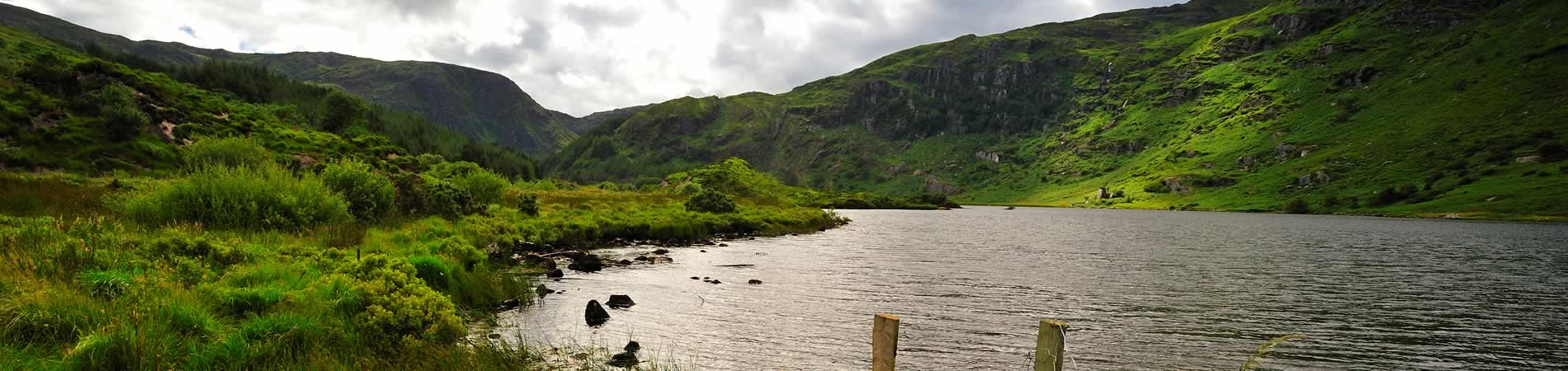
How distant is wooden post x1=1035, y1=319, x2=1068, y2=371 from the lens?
7.44 meters

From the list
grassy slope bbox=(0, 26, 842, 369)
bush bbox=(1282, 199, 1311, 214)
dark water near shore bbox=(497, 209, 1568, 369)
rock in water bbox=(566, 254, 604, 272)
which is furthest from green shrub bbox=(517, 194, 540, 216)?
bush bbox=(1282, 199, 1311, 214)

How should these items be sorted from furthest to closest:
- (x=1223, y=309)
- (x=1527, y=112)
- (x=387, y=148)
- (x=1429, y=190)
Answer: (x=1527, y=112)
(x=1429, y=190)
(x=387, y=148)
(x=1223, y=309)

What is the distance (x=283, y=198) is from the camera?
2597cm

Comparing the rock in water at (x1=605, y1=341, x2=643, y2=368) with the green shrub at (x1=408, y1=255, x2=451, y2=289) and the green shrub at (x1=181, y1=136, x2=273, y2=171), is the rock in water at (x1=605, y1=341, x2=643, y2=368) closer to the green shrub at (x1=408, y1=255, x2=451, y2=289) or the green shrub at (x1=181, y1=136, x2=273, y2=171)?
the green shrub at (x1=408, y1=255, x2=451, y2=289)

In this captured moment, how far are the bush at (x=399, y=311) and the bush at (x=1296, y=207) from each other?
221 m

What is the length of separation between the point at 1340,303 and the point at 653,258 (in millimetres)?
38334

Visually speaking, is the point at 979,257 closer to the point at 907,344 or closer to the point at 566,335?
the point at 907,344

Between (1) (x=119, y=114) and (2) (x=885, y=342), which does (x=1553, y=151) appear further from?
(1) (x=119, y=114)

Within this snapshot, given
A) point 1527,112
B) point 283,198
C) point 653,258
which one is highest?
point 1527,112

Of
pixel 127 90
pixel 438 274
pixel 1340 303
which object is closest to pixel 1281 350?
pixel 1340 303

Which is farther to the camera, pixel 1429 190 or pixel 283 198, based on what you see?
pixel 1429 190

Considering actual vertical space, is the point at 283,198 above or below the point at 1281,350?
above

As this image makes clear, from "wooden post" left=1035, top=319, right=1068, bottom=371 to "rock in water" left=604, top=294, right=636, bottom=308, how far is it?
20.6m

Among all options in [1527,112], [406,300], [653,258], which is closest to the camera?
[406,300]
